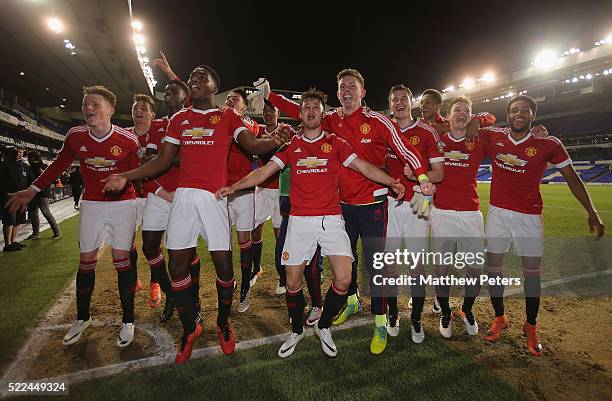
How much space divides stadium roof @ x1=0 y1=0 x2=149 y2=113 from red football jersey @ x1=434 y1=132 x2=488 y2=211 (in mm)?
15673

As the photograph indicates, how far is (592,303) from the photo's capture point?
4809mm

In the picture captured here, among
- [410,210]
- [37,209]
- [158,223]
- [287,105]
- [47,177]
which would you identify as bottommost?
[37,209]

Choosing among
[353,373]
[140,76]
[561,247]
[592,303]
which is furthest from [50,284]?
[140,76]

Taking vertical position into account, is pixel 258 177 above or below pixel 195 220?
above

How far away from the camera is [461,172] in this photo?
4.24 meters

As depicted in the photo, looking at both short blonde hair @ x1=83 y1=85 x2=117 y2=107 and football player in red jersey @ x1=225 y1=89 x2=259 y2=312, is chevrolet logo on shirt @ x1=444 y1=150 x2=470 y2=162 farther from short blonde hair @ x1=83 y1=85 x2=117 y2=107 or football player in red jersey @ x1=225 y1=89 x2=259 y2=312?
short blonde hair @ x1=83 y1=85 x2=117 y2=107

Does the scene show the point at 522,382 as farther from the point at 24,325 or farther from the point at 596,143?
the point at 596,143

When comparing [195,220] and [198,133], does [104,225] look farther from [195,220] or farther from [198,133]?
[198,133]

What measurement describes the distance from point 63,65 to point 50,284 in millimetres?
22528

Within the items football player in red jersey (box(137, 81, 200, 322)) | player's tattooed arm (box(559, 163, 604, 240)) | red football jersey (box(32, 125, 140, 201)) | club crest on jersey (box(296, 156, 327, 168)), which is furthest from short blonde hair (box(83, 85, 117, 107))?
player's tattooed arm (box(559, 163, 604, 240))

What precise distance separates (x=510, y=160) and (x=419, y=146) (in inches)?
41.5

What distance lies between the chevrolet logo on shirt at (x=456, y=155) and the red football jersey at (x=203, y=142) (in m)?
2.51

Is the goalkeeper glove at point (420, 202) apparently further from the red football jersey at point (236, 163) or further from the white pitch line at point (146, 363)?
Answer: the red football jersey at point (236, 163)

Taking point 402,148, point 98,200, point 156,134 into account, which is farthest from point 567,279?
point 98,200
